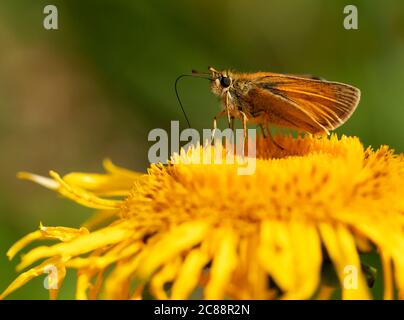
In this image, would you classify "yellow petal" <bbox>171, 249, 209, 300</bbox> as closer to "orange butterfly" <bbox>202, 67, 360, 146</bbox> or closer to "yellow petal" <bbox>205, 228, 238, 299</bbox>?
"yellow petal" <bbox>205, 228, 238, 299</bbox>

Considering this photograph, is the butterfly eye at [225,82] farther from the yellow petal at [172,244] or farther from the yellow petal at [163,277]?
the yellow petal at [163,277]

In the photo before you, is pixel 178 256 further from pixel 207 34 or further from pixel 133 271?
pixel 207 34

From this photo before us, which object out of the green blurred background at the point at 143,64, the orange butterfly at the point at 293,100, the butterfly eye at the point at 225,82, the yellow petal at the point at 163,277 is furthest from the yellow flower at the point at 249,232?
the green blurred background at the point at 143,64

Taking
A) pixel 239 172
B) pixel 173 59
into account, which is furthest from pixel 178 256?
pixel 173 59

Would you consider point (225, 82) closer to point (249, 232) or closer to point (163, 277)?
point (249, 232)

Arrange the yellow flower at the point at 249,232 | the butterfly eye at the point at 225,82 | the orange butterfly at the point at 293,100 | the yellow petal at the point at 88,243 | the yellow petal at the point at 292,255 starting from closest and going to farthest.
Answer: the yellow petal at the point at 292,255 < the yellow flower at the point at 249,232 < the yellow petal at the point at 88,243 < the orange butterfly at the point at 293,100 < the butterfly eye at the point at 225,82

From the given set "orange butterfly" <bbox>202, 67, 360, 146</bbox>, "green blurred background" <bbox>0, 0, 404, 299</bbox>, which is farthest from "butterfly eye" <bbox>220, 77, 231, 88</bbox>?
"green blurred background" <bbox>0, 0, 404, 299</bbox>

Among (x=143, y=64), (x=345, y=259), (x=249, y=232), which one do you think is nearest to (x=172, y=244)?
(x=249, y=232)
